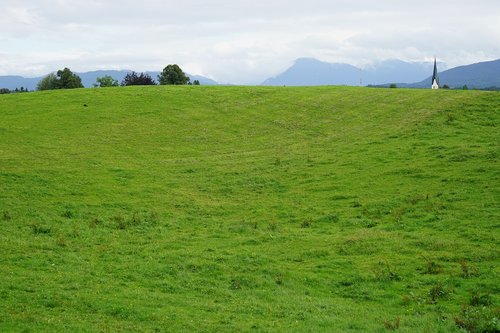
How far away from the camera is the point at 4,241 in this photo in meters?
20.6

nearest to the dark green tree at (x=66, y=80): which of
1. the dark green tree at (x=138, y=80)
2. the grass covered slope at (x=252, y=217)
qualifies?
the dark green tree at (x=138, y=80)

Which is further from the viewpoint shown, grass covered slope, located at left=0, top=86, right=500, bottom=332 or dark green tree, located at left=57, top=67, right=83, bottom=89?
dark green tree, located at left=57, top=67, right=83, bottom=89

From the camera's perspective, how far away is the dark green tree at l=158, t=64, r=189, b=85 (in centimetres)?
8825

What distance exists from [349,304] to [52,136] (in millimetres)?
31321

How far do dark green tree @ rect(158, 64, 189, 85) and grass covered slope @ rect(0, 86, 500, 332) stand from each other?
39.7m

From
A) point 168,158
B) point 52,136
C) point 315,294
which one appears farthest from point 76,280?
point 52,136

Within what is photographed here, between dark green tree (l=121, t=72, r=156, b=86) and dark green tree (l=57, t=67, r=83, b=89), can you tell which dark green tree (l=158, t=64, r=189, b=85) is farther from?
dark green tree (l=57, t=67, r=83, b=89)

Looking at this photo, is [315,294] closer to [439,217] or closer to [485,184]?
[439,217]

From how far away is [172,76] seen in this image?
88250 mm

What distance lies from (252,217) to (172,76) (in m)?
66.8

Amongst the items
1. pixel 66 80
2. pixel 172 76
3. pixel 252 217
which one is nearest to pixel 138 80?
pixel 172 76

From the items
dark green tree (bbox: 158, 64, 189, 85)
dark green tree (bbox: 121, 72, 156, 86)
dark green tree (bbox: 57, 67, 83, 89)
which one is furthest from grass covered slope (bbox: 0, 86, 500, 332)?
dark green tree (bbox: 57, 67, 83, 89)

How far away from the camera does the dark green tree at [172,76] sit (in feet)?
290

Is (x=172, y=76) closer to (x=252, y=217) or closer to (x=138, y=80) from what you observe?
(x=138, y=80)
